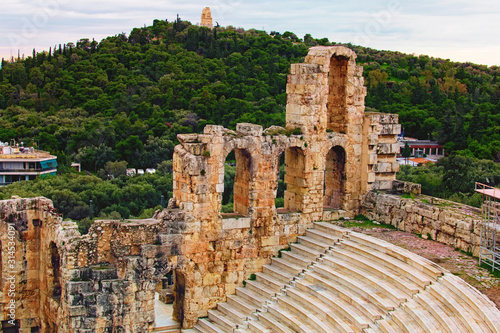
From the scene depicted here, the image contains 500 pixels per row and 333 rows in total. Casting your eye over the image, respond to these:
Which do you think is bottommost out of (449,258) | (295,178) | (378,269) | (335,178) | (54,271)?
(54,271)

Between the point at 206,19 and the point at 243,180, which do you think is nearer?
the point at 243,180

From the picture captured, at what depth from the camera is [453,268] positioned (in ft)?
57.8

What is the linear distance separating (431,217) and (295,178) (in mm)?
4935

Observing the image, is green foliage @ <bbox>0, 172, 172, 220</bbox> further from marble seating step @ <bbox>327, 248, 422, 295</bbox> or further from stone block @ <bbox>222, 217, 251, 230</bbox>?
marble seating step @ <bbox>327, 248, 422, 295</bbox>

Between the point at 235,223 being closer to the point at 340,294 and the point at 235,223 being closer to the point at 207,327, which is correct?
the point at 207,327

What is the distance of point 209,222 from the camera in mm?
20469

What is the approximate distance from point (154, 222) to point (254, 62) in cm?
5046

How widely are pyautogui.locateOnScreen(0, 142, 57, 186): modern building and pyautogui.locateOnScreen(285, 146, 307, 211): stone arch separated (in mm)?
32982

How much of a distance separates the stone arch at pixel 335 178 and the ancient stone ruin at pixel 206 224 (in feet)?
0.25

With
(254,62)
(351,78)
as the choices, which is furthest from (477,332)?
(254,62)

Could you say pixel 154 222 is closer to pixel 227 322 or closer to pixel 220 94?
pixel 227 322

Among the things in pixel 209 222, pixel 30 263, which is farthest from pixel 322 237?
pixel 30 263

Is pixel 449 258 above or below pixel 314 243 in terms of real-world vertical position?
above

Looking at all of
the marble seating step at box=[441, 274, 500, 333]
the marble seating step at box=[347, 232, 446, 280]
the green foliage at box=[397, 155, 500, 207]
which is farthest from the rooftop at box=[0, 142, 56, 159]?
the marble seating step at box=[441, 274, 500, 333]
